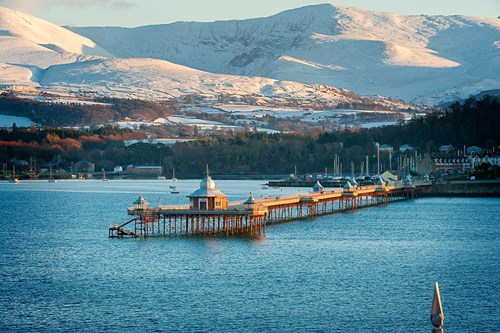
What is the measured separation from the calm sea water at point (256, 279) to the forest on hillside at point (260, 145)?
218 feet

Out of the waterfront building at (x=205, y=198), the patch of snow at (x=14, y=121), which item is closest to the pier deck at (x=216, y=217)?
the waterfront building at (x=205, y=198)

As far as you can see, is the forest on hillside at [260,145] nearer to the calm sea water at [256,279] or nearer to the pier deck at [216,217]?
the pier deck at [216,217]

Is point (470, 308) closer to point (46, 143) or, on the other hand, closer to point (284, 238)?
point (284, 238)

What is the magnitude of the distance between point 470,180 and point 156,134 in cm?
9002

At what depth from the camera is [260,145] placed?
152625 mm

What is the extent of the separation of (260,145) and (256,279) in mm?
110687

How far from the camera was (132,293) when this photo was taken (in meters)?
39.1

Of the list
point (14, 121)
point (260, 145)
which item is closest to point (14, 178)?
point (260, 145)

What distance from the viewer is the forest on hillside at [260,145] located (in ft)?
434

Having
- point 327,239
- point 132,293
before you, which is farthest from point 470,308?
point 327,239

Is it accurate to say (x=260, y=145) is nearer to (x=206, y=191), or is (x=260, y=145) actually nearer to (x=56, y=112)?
(x=56, y=112)

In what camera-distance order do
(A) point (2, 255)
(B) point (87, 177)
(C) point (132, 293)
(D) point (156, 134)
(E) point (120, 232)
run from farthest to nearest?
(D) point (156, 134) < (B) point (87, 177) < (E) point (120, 232) < (A) point (2, 255) < (C) point (132, 293)

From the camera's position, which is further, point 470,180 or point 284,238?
point 470,180

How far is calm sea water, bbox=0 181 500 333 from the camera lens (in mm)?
34781
